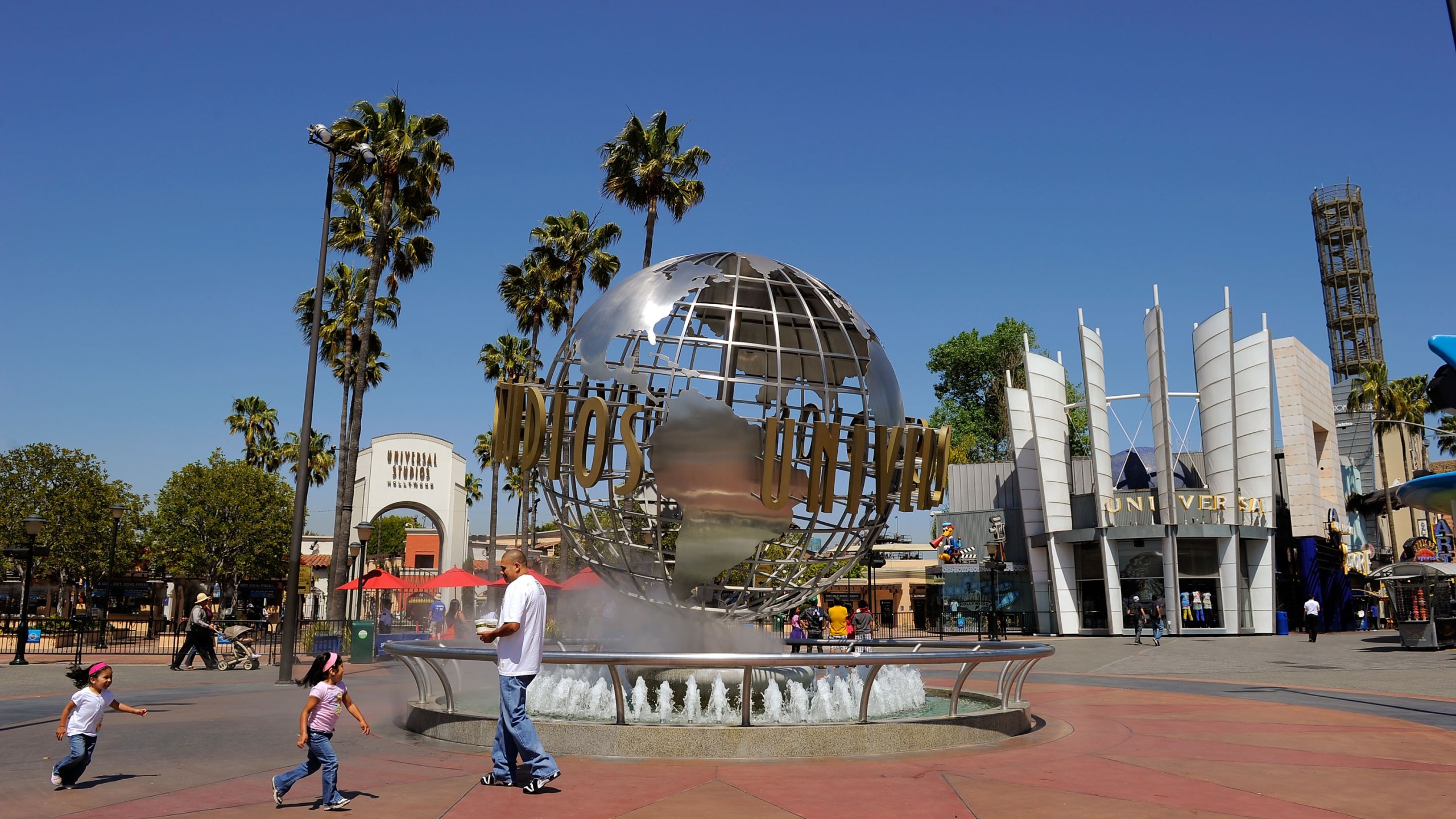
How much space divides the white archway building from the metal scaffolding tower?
8921 cm

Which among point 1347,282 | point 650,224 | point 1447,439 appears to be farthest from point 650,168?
point 1347,282

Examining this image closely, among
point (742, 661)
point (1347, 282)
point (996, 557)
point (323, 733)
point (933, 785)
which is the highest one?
point (1347, 282)

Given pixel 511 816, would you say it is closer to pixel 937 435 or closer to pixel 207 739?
pixel 207 739

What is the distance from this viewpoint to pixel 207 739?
31.7 feet

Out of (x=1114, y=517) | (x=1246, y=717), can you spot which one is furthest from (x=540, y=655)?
(x=1114, y=517)

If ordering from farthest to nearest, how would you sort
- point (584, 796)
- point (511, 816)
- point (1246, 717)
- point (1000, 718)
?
point (1246, 717), point (1000, 718), point (584, 796), point (511, 816)

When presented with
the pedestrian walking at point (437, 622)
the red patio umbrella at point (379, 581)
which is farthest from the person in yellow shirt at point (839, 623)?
the red patio umbrella at point (379, 581)

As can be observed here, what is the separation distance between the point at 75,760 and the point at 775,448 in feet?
20.2

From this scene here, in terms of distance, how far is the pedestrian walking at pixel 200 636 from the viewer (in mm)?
19203

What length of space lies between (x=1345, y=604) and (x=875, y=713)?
133 ft

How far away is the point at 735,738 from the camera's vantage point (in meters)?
8.33

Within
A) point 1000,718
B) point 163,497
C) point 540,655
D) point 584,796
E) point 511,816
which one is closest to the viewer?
point 511,816

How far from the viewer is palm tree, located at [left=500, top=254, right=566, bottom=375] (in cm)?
3550

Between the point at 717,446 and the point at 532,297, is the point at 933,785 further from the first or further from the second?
the point at 532,297
